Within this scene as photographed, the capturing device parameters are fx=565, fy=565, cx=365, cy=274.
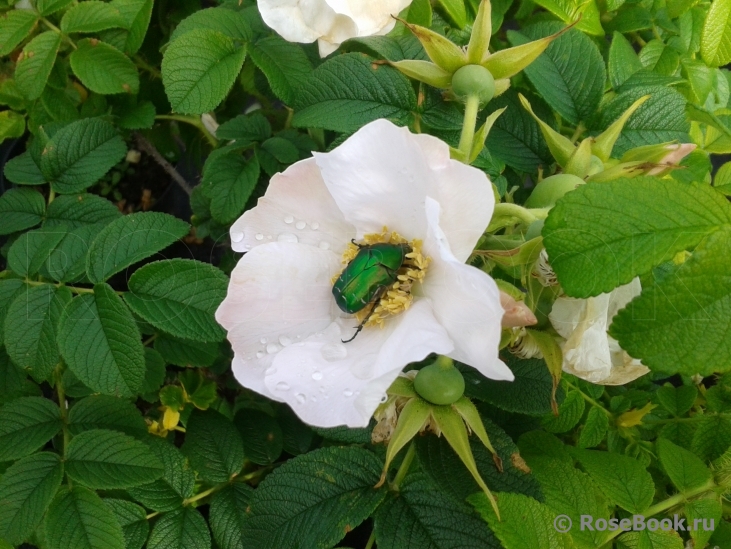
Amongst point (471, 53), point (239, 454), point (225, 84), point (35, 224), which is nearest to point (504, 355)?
point (471, 53)

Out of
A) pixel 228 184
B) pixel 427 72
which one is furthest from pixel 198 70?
pixel 427 72

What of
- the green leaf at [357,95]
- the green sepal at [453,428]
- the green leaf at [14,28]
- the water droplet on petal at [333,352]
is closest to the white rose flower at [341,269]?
the water droplet on petal at [333,352]

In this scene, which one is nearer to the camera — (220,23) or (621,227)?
(621,227)

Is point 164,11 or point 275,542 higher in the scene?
point 164,11

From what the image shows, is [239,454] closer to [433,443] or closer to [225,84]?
[433,443]

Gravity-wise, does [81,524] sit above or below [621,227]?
below
